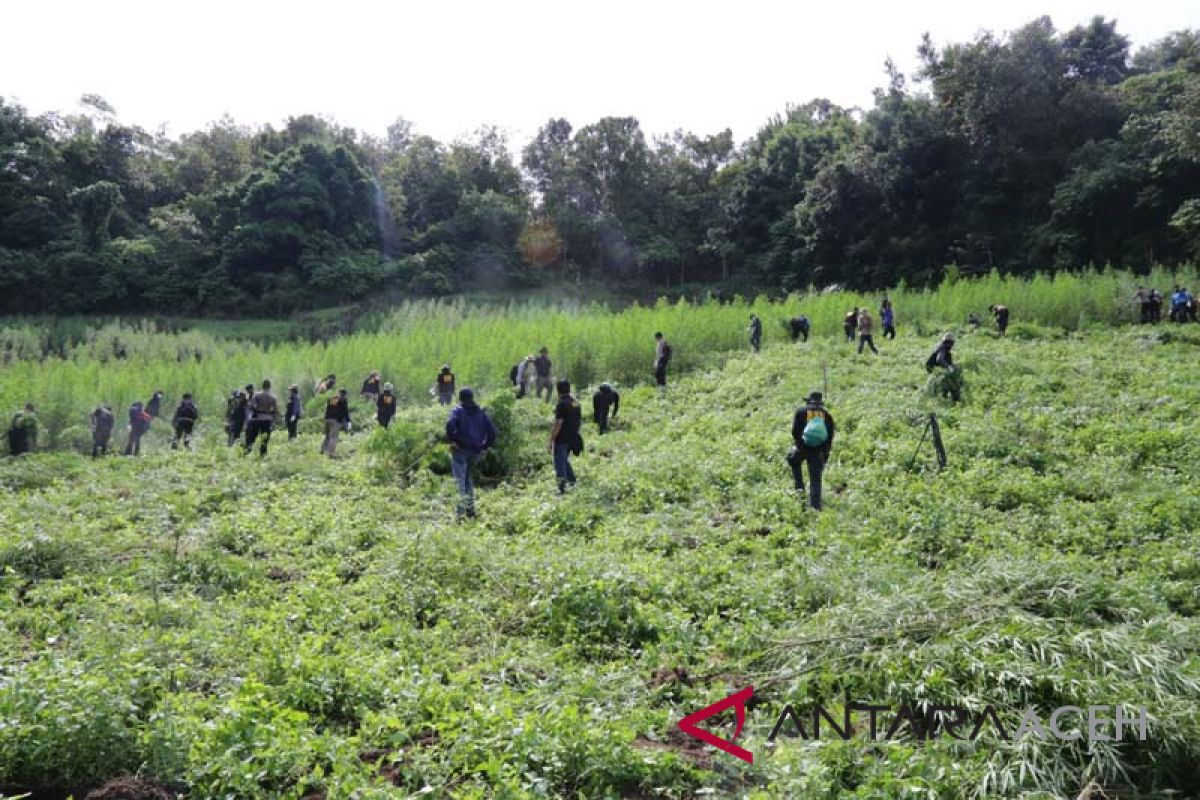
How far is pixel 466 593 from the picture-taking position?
634 cm

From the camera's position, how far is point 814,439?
8.53 metres

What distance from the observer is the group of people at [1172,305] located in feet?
66.9

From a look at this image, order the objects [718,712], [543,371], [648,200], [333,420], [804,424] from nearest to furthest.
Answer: [718,712] < [804,424] < [333,420] < [543,371] < [648,200]

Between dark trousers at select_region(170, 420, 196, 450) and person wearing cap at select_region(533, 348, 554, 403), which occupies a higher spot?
person wearing cap at select_region(533, 348, 554, 403)

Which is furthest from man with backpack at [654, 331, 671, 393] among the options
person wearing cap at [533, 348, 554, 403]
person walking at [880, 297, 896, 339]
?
person walking at [880, 297, 896, 339]

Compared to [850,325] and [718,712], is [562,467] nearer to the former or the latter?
[718,712]

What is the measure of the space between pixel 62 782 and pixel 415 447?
25.7 feet

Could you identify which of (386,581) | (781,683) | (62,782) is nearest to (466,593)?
(386,581)

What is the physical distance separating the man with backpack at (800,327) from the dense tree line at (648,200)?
14.5 m

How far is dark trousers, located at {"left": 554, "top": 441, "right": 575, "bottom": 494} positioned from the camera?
9.84 meters

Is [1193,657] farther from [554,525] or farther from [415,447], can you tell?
[415,447]

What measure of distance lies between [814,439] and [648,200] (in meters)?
41.7

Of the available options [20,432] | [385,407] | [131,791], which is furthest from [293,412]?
[131,791]

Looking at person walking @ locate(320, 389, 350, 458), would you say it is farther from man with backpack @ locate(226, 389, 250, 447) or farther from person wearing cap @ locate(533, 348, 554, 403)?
person wearing cap @ locate(533, 348, 554, 403)
